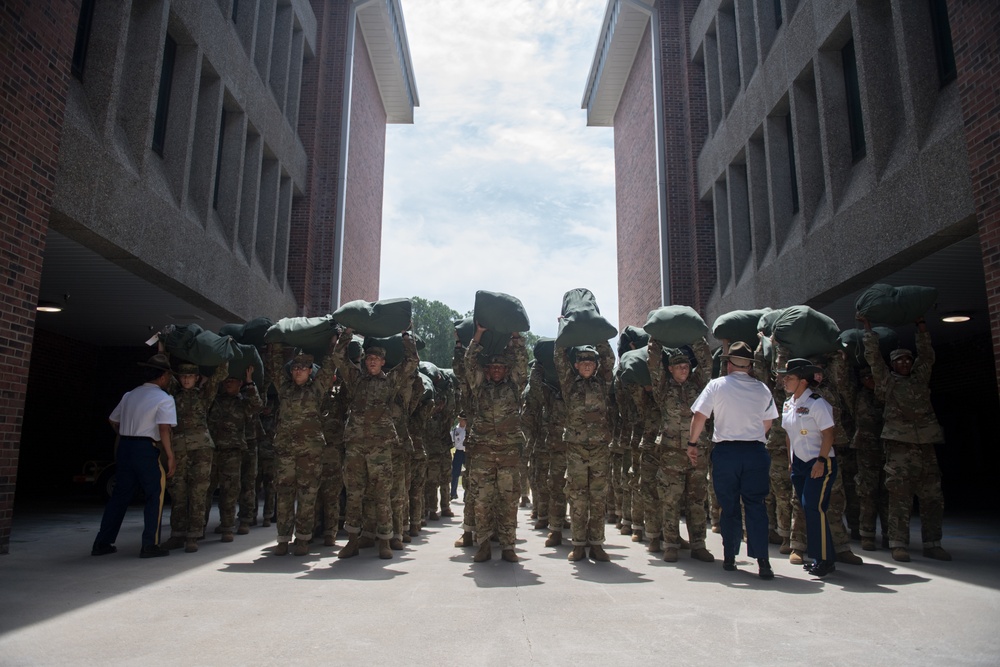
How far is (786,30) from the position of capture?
38.9 feet

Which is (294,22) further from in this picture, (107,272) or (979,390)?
(979,390)

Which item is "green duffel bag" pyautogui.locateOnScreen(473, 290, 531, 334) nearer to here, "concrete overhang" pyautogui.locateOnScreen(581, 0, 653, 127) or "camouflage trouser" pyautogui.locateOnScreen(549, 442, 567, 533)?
"camouflage trouser" pyautogui.locateOnScreen(549, 442, 567, 533)

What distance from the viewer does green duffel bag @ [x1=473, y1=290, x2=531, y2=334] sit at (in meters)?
6.47

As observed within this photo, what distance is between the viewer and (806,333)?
630 cm

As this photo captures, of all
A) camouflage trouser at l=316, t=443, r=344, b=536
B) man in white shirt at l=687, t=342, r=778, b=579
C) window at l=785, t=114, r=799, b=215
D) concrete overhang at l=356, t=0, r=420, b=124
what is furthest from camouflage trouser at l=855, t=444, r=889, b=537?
concrete overhang at l=356, t=0, r=420, b=124

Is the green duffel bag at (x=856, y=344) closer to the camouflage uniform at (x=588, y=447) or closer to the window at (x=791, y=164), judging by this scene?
the camouflage uniform at (x=588, y=447)

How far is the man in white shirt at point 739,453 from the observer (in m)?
5.46

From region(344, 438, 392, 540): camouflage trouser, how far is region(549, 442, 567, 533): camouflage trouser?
2018 millimetres

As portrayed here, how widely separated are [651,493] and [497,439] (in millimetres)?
1858

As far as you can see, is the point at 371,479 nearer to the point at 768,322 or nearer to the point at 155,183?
the point at 768,322

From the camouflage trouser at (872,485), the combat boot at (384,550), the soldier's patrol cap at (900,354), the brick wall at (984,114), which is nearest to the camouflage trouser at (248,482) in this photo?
the combat boot at (384,550)

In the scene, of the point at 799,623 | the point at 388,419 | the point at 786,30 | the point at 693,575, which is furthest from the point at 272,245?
the point at 799,623

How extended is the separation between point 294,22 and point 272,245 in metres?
6.00

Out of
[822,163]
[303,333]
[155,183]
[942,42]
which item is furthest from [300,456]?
[822,163]
